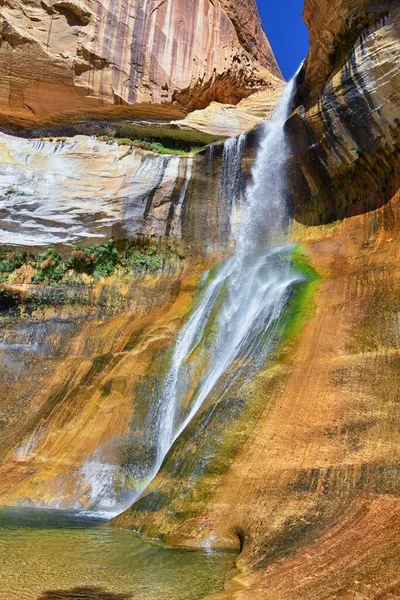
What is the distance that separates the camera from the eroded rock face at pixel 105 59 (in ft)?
71.4

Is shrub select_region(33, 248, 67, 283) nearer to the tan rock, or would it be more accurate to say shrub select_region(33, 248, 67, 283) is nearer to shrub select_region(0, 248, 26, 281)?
shrub select_region(0, 248, 26, 281)

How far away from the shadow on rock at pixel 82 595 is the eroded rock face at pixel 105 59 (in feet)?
66.5

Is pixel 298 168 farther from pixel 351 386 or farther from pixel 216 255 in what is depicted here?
pixel 351 386

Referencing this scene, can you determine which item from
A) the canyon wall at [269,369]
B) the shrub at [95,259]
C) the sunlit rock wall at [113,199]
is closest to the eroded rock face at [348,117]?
the canyon wall at [269,369]

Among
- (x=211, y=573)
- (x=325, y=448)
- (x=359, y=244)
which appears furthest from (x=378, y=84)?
(x=211, y=573)


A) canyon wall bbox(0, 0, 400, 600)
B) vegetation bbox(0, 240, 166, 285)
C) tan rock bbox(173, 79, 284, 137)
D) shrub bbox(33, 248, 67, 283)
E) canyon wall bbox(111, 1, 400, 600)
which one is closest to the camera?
canyon wall bbox(111, 1, 400, 600)

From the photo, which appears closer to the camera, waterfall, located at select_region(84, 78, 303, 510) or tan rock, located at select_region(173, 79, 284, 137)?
waterfall, located at select_region(84, 78, 303, 510)

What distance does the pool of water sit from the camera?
512 cm

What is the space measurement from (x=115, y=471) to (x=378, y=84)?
11.5 metres

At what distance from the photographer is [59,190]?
20062mm

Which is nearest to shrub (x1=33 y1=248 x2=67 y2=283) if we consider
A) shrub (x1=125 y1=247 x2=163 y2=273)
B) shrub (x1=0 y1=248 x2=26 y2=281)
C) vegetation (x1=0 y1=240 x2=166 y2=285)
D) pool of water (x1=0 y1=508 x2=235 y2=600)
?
vegetation (x1=0 y1=240 x2=166 y2=285)

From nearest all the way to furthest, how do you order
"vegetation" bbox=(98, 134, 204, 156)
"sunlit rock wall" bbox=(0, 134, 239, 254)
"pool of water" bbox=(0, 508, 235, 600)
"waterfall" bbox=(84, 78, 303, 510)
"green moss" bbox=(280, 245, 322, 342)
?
"pool of water" bbox=(0, 508, 235, 600) < "green moss" bbox=(280, 245, 322, 342) < "waterfall" bbox=(84, 78, 303, 510) < "sunlit rock wall" bbox=(0, 134, 239, 254) < "vegetation" bbox=(98, 134, 204, 156)

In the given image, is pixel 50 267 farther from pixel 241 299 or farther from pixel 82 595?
pixel 82 595

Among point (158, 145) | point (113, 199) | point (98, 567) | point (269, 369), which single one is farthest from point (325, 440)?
point (158, 145)
